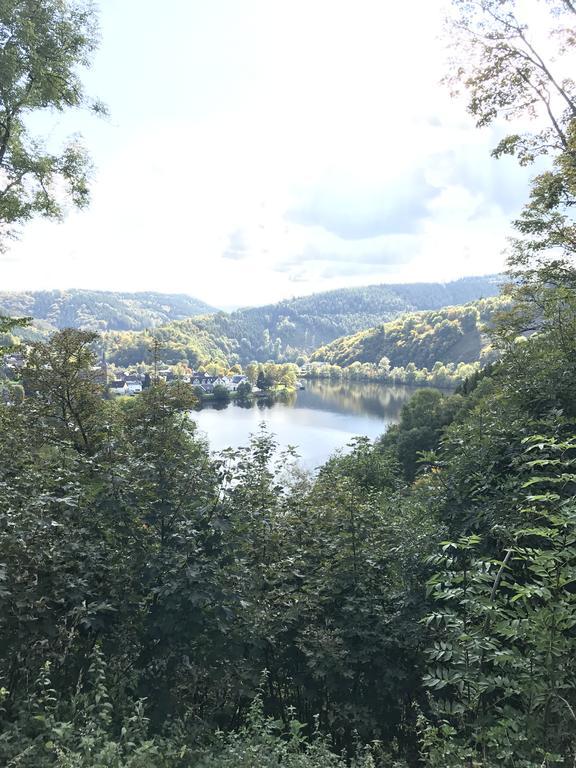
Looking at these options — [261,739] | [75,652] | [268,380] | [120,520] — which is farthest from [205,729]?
[268,380]

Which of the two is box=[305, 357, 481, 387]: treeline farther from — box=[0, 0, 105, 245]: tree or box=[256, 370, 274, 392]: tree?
box=[0, 0, 105, 245]: tree

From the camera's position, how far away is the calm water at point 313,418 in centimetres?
6038

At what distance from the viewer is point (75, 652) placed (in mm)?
3982

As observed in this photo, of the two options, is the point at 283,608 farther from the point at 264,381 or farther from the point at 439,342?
the point at 439,342

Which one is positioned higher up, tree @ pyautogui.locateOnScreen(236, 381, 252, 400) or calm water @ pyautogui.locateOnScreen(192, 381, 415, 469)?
tree @ pyautogui.locateOnScreen(236, 381, 252, 400)

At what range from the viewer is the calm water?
198 ft

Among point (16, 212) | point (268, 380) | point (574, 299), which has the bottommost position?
point (268, 380)

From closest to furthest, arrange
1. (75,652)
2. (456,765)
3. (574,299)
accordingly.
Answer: (456,765)
(75,652)
(574,299)

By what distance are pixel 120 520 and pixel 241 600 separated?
4.84 ft

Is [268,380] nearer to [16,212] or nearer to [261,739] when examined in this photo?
[16,212]

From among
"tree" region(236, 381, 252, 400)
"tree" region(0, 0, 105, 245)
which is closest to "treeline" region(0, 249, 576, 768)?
"tree" region(0, 0, 105, 245)

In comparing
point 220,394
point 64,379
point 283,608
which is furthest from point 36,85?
point 220,394

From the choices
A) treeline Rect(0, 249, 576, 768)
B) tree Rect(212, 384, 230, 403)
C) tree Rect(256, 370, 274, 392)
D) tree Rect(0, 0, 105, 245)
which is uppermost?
tree Rect(0, 0, 105, 245)

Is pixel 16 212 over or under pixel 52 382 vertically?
over
